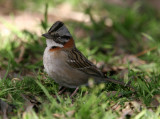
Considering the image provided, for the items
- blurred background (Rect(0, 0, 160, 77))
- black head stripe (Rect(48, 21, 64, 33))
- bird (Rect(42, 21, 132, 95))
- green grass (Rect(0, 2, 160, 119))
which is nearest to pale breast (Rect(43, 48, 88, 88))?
bird (Rect(42, 21, 132, 95))

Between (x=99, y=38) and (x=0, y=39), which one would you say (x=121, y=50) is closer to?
(x=99, y=38)

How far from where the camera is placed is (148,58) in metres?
7.17

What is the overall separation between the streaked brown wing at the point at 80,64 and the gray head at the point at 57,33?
0.29 meters

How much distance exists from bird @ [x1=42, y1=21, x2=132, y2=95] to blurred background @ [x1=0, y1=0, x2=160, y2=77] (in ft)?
3.02

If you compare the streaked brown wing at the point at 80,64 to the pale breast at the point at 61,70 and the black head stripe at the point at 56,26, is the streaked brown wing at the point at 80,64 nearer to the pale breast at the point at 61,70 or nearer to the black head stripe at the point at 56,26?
the pale breast at the point at 61,70

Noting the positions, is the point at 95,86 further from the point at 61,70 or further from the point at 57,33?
the point at 57,33

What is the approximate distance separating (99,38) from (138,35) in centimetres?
119

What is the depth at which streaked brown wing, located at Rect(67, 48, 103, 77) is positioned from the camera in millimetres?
5116

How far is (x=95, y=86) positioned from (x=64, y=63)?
842 mm

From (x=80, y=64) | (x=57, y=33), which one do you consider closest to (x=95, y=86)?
(x=80, y=64)

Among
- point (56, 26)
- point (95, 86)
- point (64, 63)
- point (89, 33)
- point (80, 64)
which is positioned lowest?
point (95, 86)

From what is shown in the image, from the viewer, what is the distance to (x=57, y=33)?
5.09 metres

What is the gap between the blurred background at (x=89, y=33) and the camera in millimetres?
6743

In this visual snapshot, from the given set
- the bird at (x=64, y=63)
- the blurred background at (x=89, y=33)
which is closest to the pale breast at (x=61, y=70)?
the bird at (x=64, y=63)
